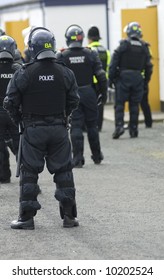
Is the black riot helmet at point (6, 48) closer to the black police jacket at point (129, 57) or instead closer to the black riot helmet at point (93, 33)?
the black police jacket at point (129, 57)

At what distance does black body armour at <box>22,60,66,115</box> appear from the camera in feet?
32.2

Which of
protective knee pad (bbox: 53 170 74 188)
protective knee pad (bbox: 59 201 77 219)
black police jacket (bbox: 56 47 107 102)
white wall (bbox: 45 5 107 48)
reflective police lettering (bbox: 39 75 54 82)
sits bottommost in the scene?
white wall (bbox: 45 5 107 48)

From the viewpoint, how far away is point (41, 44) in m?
9.90

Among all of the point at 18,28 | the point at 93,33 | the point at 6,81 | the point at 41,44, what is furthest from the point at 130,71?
the point at 18,28

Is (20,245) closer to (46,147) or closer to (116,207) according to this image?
(46,147)

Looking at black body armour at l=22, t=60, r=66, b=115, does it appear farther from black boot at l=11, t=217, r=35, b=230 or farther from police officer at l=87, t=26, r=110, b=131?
police officer at l=87, t=26, r=110, b=131

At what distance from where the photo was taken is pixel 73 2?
1033 inches

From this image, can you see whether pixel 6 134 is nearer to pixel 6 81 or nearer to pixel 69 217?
pixel 6 81

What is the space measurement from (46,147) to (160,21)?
1337 centimetres

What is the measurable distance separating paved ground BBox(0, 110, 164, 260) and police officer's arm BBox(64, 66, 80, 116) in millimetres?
1158

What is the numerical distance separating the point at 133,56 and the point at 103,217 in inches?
323

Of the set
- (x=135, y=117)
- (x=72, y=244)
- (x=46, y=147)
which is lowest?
(x=135, y=117)

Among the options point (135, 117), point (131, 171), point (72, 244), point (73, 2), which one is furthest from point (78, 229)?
point (73, 2)

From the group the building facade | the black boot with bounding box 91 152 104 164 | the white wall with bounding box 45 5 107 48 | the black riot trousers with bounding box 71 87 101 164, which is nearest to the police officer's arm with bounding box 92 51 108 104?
the black riot trousers with bounding box 71 87 101 164
